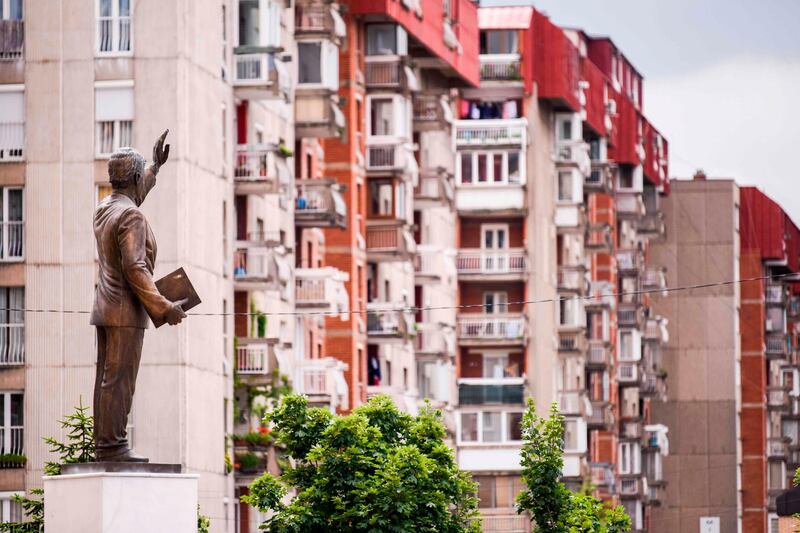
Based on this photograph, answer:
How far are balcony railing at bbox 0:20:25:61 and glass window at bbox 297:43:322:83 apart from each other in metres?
13.8

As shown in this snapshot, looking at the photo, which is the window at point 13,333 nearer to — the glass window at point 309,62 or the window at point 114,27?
the window at point 114,27

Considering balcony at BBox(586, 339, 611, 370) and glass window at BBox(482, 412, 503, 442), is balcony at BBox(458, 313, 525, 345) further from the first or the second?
balcony at BBox(586, 339, 611, 370)

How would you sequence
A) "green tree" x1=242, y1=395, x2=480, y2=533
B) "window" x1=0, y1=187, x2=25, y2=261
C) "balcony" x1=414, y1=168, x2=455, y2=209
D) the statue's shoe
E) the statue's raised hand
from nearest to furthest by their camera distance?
the statue's shoe
the statue's raised hand
"green tree" x1=242, y1=395, x2=480, y2=533
"window" x1=0, y1=187, x2=25, y2=261
"balcony" x1=414, y1=168, x2=455, y2=209

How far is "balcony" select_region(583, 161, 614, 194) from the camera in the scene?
129m

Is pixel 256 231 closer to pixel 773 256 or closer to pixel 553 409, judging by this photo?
pixel 553 409

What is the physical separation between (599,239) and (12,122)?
62574mm

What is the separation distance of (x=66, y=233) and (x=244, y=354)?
8.22 m

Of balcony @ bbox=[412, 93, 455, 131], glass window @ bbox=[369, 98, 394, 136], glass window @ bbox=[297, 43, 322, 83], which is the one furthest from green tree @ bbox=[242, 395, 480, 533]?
balcony @ bbox=[412, 93, 455, 131]

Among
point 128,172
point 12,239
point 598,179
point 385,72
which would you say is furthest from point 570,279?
point 128,172

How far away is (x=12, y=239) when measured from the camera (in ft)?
235

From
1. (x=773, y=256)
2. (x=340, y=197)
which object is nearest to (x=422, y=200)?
(x=340, y=197)

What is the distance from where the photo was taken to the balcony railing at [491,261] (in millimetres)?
111438

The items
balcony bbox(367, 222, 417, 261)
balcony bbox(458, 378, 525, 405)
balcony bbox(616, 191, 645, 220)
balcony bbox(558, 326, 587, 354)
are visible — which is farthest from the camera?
balcony bbox(616, 191, 645, 220)

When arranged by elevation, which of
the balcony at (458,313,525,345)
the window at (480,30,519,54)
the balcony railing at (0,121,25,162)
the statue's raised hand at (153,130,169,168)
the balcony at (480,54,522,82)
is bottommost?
the statue's raised hand at (153,130,169,168)
